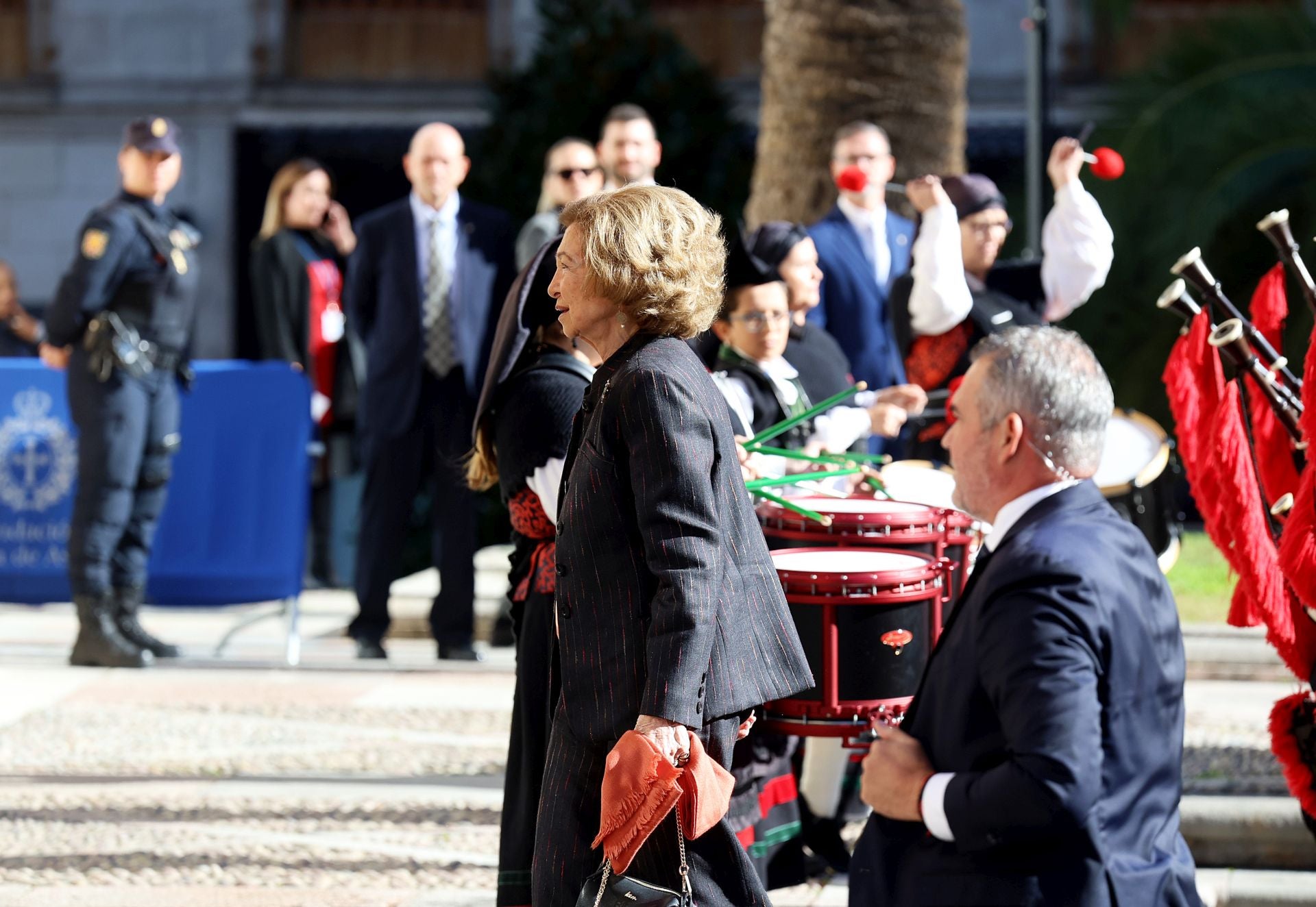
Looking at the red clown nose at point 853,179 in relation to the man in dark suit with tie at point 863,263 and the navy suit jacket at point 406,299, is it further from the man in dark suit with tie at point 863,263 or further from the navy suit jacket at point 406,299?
the navy suit jacket at point 406,299

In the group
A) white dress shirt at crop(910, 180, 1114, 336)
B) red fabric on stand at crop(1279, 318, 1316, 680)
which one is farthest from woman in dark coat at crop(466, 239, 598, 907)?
white dress shirt at crop(910, 180, 1114, 336)

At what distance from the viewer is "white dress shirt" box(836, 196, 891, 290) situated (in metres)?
7.36

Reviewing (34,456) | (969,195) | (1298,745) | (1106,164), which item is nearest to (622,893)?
(1298,745)

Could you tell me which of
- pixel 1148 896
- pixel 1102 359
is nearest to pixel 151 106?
pixel 1102 359

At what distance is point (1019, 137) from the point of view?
17.2m

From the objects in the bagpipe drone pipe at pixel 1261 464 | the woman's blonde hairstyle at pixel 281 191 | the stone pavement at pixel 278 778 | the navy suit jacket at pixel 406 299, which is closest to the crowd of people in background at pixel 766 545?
the navy suit jacket at pixel 406 299

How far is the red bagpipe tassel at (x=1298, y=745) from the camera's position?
4094 mm

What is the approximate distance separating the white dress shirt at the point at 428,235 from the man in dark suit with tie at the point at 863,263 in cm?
164

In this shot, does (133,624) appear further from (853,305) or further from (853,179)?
(853,179)

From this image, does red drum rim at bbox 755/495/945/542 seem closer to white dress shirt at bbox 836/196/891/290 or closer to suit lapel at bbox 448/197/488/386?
white dress shirt at bbox 836/196/891/290

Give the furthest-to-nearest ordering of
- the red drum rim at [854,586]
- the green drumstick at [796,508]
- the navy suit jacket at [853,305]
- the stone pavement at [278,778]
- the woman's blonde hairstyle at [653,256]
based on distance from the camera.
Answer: the navy suit jacket at [853,305] → the stone pavement at [278,778] → the green drumstick at [796,508] → the red drum rim at [854,586] → the woman's blonde hairstyle at [653,256]

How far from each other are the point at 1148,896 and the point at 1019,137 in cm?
1506

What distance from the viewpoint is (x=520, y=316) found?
4.11m

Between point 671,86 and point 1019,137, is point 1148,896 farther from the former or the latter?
point 1019,137
